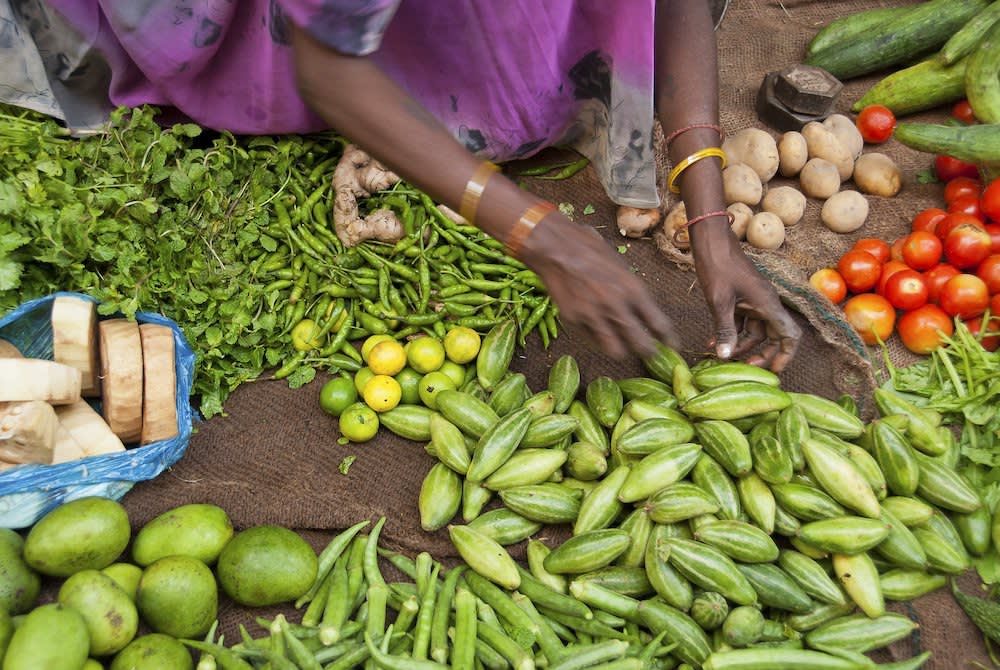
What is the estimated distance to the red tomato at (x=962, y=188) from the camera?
3861 mm

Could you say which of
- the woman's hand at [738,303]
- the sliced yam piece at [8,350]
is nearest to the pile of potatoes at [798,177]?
the woman's hand at [738,303]

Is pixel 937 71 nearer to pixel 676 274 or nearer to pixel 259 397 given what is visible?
pixel 676 274

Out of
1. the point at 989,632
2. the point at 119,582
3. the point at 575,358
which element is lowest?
the point at 989,632

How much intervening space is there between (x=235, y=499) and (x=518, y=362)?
126cm

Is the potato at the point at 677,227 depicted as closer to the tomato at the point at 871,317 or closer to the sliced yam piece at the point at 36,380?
the tomato at the point at 871,317

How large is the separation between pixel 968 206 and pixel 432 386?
2787 mm

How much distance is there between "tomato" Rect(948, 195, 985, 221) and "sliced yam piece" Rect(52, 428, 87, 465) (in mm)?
3951

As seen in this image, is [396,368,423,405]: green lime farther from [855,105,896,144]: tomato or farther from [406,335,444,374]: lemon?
[855,105,896,144]: tomato

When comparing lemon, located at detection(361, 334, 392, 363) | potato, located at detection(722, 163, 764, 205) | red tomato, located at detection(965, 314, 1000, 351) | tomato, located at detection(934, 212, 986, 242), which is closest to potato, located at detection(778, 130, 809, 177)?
potato, located at detection(722, 163, 764, 205)

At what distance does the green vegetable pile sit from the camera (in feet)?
9.34

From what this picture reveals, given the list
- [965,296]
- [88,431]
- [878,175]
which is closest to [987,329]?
[965,296]

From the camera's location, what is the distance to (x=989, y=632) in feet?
7.86

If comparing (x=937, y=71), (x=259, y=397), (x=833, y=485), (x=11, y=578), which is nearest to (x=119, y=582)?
(x=11, y=578)

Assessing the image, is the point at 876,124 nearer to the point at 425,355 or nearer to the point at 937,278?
the point at 937,278
